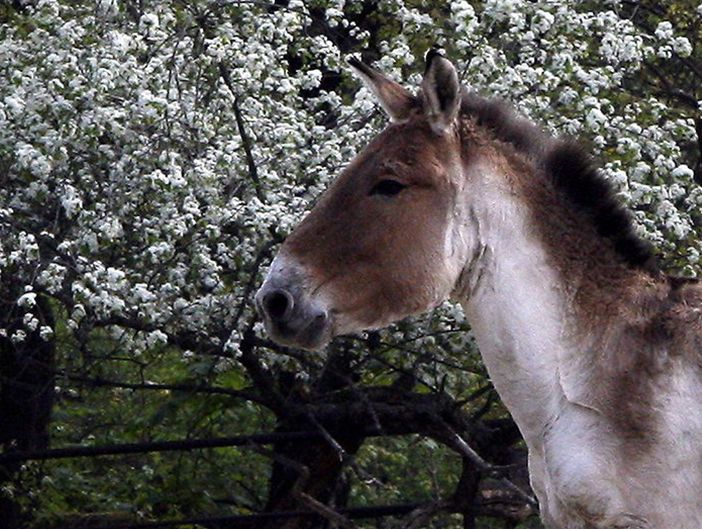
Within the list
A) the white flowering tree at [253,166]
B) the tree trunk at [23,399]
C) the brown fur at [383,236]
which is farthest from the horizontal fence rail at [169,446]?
the brown fur at [383,236]

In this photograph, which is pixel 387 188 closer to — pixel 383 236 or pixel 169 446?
pixel 383 236

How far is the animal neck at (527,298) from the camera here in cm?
461

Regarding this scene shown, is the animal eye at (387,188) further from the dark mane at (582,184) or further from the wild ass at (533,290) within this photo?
the dark mane at (582,184)

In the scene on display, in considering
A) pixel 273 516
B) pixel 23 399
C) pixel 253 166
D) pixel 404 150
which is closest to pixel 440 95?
pixel 404 150

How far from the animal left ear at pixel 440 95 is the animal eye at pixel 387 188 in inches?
8.3

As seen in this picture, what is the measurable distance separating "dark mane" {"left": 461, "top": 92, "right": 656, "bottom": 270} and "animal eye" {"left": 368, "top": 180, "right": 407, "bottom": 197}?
35 centimetres

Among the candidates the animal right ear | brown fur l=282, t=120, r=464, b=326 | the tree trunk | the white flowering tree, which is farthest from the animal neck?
the tree trunk

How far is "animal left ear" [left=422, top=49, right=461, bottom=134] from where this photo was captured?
15.2ft

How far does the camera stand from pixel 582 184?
479 cm

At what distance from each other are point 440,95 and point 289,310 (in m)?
0.83

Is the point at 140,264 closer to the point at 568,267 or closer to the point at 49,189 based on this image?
the point at 49,189

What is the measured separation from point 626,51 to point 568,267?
7.93 feet

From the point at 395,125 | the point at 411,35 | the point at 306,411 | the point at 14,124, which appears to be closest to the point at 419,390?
the point at 306,411

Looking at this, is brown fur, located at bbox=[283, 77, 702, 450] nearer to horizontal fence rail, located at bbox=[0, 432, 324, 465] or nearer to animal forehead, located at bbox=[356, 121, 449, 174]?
animal forehead, located at bbox=[356, 121, 449, 174]
